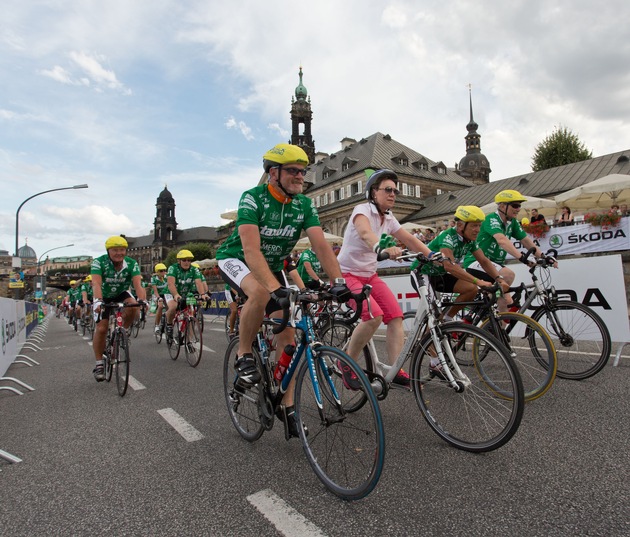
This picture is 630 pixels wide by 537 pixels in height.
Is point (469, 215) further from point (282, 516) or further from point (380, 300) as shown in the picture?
→ point (282, 516)

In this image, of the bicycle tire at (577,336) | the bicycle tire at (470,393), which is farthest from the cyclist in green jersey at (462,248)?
the bicycle tire at (470,393)

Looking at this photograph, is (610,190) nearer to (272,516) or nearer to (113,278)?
(113,278)

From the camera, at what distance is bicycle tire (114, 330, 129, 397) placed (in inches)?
223

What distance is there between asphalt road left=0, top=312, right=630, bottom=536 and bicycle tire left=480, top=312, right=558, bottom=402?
0.19 metres

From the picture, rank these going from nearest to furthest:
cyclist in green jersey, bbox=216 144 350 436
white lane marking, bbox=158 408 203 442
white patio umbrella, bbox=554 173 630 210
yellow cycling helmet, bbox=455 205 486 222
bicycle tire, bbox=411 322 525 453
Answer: bicycle tire, bbox=411 322 525 453, cyclist in green jersey, bbox=216 144 350 436, white lane marking, bbox=158 408 203 442, yellow cycling helmet, bbox=455 205 486 222, white patio umbrella, bbox=554 173 630 210

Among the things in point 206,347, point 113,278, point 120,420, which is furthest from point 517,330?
point 206,347

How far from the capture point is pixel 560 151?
4922cm

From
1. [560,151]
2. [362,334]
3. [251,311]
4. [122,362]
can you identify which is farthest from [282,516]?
[560,151]

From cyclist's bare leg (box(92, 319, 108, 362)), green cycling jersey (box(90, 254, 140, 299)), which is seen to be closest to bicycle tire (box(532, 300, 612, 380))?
green cycling jersey (box(90, 254, 140, 299))

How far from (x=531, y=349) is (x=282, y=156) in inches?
123

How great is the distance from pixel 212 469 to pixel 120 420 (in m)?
1.89

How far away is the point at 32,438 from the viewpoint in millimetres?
4012

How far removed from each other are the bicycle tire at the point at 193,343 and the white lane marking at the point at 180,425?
284 cm

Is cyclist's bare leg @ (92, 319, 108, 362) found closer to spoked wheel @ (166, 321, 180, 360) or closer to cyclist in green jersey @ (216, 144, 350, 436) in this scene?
spoked wheel @ (166, 321, 180, 360)
